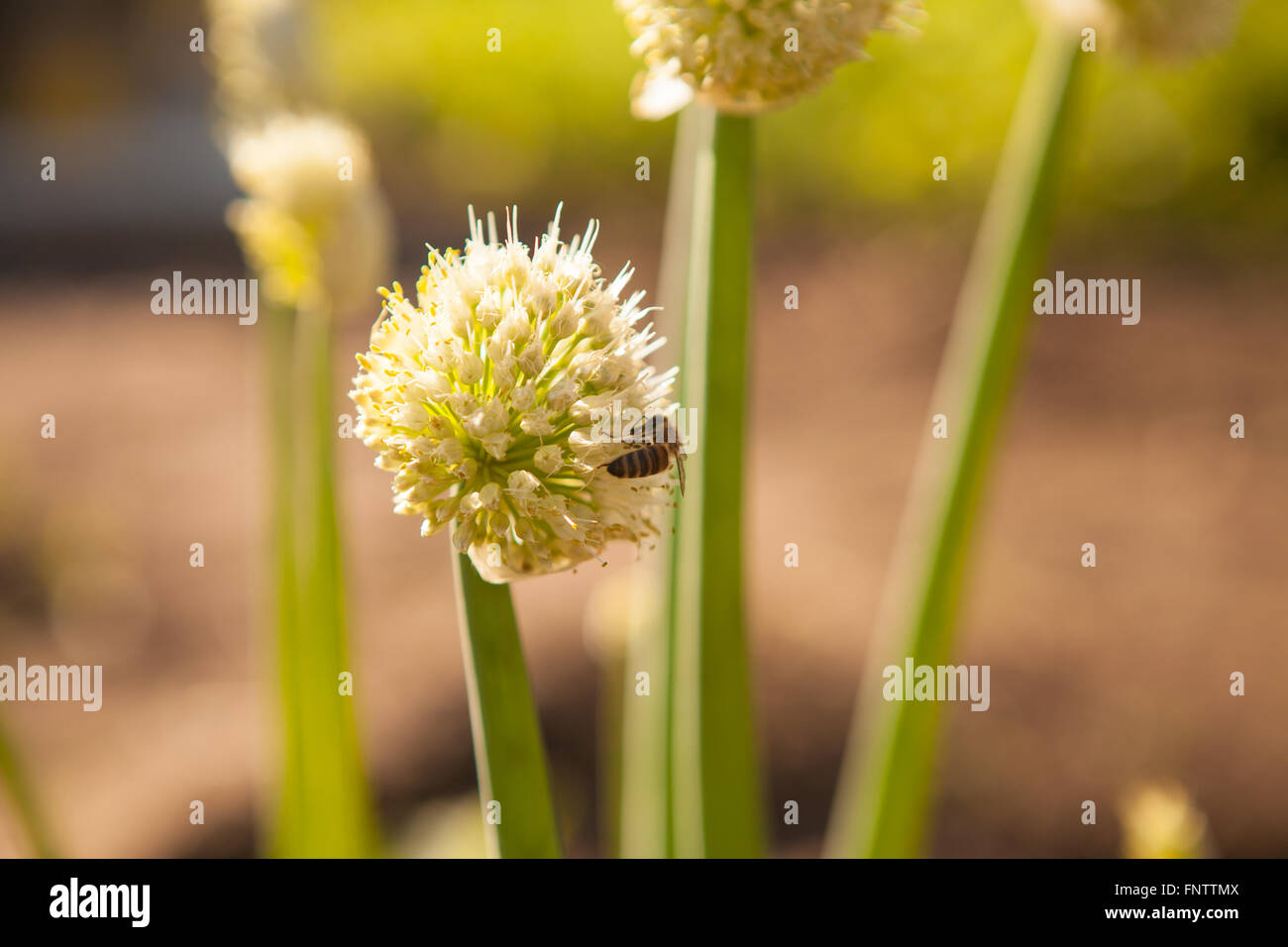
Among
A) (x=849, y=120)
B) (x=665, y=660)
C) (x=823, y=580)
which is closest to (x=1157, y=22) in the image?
(x=665, y=660)

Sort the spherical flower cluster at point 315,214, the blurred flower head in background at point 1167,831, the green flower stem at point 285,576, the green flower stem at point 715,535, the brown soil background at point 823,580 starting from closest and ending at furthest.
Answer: the green flower stem at point 715,535, the blurred flower head in background at point 1167,831, the spherical flower cluster at point 315,214, the green flower stem at point 285,576, the brown soil background at point 823,580

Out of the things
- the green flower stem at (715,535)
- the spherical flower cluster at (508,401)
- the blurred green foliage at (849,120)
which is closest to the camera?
the spherical flower cluster at (508,401)

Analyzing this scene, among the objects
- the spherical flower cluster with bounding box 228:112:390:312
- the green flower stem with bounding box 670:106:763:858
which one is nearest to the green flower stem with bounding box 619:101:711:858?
the green flower stem with bounding box 670:106:763:858

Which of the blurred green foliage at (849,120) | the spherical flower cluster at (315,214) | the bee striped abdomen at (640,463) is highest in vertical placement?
the blurred green foliage at (849,120)

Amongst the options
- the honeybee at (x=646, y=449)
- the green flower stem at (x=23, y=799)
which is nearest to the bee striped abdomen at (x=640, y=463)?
the honeybee at (x=646, y=449)

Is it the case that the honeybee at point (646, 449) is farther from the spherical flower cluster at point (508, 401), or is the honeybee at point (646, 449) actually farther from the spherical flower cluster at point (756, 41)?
the spherical flower cluster at point (756, 41)

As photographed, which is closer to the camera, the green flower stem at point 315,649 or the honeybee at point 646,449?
the honeybee at point 646,449

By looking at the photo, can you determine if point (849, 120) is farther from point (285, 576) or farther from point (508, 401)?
point (508, 401)
